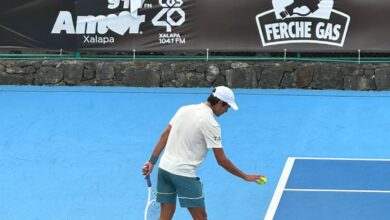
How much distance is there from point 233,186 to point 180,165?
296 centimetres

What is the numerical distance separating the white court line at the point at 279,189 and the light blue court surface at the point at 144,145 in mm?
64

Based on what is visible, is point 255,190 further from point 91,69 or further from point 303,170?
point 91,69

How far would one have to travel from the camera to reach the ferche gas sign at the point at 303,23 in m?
13.9

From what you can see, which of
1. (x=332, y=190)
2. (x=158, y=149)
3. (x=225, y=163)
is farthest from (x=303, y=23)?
(x=225, y=163)

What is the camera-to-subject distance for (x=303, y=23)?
46.0ft

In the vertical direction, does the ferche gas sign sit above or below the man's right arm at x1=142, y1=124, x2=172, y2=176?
above

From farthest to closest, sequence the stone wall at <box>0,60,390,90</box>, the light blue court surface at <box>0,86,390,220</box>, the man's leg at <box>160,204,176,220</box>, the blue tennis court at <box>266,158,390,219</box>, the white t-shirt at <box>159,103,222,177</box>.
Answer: the stone wall at <box>0,60,390,90</box> < the light blue court surface at <box>0,86,390,220</box> < the blue tennis court at <box>266,158,390,219</box> < the man's leg at <box>160,204,176,220</box> < the white t-shirt at <box>159,103,222,177</box>

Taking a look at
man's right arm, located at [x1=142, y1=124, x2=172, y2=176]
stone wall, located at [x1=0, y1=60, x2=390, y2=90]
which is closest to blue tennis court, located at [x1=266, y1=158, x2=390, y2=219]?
man's right arm, located at [x1=142, y1=124, x2=172, y2=176]

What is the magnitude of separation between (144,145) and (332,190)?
3423 mm

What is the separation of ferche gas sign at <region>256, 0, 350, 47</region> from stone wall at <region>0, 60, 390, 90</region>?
580mm

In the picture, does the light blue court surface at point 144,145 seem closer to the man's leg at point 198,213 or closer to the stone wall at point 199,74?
the stone wall at point 199,74

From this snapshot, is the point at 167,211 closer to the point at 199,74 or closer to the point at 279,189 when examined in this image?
the point at 279,189

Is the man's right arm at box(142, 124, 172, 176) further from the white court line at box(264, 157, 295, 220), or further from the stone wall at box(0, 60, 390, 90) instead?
the stone wall at box(0, 60, 390, 90)

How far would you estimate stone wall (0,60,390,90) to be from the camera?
1420 cm
